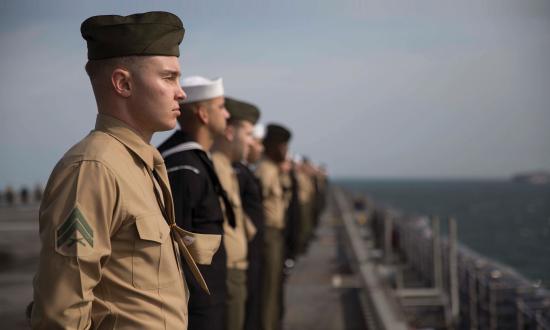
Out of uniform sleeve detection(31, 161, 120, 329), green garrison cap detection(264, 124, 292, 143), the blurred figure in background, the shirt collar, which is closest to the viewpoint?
uniform sleeve detection(31, 161, 120, 329)

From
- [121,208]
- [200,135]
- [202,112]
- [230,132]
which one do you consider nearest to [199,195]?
[200,135]

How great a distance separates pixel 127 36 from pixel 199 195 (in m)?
1.54

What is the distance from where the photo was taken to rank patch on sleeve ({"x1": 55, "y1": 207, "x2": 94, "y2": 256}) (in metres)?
2.15

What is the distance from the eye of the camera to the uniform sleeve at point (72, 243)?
2145 mm

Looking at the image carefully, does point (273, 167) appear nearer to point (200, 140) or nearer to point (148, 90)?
point (200, 140)

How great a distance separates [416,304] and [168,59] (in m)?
17.3

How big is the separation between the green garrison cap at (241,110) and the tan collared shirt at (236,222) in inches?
19.6

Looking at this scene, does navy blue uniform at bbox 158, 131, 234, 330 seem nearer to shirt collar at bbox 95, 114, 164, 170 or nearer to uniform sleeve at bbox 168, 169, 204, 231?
uniform sleeve at bbox 168, 169, 204, 231

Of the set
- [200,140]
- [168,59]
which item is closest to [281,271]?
[200,140]

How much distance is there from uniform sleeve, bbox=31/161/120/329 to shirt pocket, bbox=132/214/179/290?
0.39ft

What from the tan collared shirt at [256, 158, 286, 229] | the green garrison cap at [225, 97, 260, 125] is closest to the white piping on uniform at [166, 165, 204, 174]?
the green garrison cap at [225, 97, 260, 125]

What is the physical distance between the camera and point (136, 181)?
2.43 metres

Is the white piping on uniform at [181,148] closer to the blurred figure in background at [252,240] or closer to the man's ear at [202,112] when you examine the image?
the man's ear at [202,112]

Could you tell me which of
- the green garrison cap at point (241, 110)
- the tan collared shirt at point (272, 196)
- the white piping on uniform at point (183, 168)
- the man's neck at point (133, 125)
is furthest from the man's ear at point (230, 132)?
the man's neck at point (133, 125)
